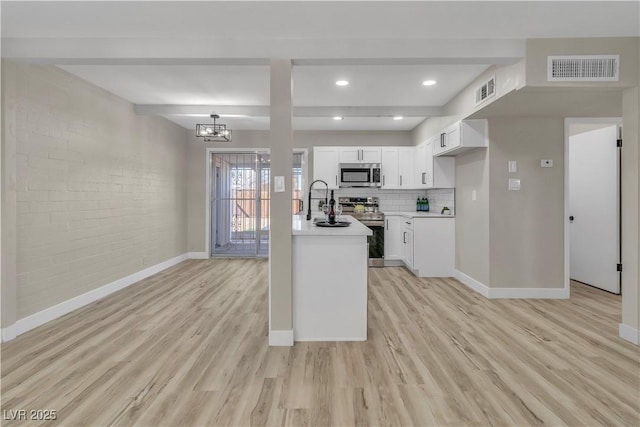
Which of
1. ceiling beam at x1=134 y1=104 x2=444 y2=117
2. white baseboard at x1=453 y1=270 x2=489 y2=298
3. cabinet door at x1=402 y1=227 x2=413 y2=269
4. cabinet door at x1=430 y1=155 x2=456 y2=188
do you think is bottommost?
white baseboard at x1=453 y1=270 x2=489 y2=298

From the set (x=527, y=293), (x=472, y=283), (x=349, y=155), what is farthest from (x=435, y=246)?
(x=349, y=155)

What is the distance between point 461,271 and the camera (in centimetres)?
465

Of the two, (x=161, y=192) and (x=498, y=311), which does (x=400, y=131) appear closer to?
(x=498, y=311)

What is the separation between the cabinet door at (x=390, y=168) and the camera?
5.96m

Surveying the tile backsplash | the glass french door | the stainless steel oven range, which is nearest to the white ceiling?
the stainless steel oven range

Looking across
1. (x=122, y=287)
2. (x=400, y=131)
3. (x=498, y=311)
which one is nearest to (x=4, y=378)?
(x=122, y=287)

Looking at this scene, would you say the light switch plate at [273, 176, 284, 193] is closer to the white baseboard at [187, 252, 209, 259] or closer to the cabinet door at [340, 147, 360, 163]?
the cabinet door at [340, 147, 360, 163]

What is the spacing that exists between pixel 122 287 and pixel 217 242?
242 centimetres

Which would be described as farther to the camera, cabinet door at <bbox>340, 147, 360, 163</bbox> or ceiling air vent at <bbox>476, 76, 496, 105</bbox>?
cabinet door at <bbox>340, 147, 360, 163</bbox>

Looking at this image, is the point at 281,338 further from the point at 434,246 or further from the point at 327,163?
the point at 327,163

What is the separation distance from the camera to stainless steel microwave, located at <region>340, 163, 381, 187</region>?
5.90 m

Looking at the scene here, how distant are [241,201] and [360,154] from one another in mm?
2631

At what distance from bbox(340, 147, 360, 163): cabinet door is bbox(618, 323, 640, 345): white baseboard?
4200 mm

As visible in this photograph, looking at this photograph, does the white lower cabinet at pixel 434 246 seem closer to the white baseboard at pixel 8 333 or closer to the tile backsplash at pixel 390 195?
the tile backsplash at pixel 390 195
